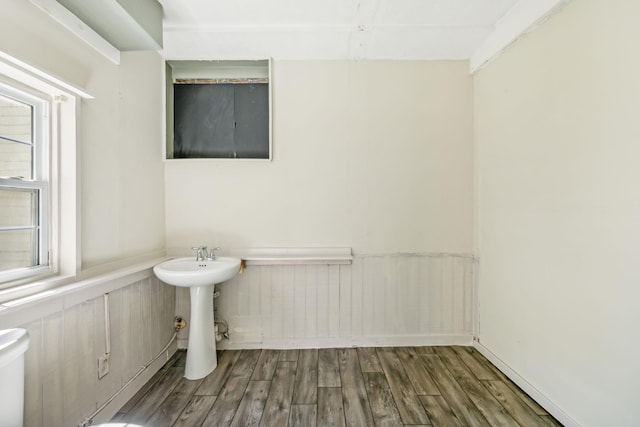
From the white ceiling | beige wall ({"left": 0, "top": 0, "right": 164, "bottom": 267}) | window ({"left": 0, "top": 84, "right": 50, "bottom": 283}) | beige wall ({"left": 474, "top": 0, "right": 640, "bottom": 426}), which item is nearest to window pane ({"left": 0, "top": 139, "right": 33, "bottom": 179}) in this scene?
window ({"left": 0, "top": 84, "right": 50, "bottom": 283})

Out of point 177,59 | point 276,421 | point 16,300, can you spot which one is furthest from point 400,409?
Answer: point 177,59

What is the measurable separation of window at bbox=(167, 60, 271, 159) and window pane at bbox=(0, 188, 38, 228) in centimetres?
98

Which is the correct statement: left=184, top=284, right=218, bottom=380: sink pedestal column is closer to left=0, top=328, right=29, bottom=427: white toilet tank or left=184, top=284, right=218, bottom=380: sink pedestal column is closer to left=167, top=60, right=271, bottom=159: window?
left=0, top=328, right=29, bottom=427: white toilet tank

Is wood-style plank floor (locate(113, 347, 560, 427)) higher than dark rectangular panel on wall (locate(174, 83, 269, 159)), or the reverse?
dark rectangular panel on wall (locate(174, 83, 269, 159))

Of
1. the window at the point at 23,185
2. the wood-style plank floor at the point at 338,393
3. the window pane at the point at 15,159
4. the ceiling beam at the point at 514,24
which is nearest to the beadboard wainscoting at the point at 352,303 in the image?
the wood-style plank floor at the point at 338,393

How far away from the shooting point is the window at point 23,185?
118 cm

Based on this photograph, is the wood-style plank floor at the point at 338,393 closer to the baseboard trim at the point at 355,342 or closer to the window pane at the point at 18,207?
the baseboard trim at the point at 355,342

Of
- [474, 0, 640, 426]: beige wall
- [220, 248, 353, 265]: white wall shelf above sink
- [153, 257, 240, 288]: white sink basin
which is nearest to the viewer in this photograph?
[474, 0, 640, 426]: beige wall

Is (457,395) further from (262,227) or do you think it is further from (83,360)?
(83,360)

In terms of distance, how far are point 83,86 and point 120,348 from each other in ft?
4.94

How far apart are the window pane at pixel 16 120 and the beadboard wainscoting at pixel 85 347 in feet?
2.53

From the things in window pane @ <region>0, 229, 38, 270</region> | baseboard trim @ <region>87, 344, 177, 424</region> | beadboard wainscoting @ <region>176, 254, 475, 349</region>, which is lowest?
baseboard trim @ <region>87, 344, 177, 424</region>

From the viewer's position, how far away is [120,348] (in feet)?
5.20

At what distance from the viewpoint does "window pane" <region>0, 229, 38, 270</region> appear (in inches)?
46.2
